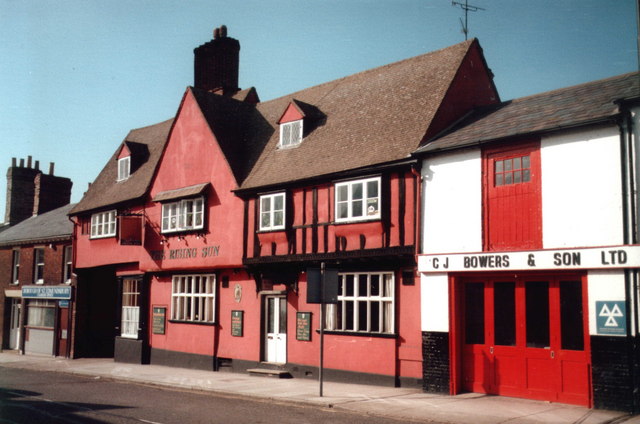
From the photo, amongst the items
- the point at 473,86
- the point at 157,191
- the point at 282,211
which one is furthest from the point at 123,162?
the point at 473,86

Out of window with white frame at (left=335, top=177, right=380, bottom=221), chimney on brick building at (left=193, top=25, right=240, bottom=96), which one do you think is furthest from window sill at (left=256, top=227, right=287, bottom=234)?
chimney on brick building at (left=193, top=25, right=240, bottom=96)

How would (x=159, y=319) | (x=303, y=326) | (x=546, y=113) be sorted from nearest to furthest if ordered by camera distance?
1. (x=546, y=113)
2. (x=303, y=326)
3. (x=159, y=319)

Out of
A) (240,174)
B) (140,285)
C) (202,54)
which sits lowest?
(140,285)

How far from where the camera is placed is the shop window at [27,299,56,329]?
30.6m

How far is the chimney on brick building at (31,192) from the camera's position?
123 feet

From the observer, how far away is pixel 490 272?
47.7ft

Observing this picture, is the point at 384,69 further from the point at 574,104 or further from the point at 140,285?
the point at 140,285

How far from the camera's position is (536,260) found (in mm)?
13438

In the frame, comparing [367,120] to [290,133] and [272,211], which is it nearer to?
[290,133]

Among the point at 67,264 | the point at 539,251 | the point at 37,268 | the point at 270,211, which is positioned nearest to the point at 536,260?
the point at 539,251

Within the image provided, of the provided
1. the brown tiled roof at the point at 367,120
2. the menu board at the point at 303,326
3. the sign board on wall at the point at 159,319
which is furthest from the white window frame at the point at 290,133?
the sign board on wall at the point at 159,319

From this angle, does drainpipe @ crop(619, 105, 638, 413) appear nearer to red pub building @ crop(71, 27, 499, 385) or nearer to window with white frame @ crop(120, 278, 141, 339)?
red pub building @ crop(71, 27, 499, 385)

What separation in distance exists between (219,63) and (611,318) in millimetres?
21224

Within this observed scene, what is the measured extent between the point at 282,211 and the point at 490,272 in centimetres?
735
